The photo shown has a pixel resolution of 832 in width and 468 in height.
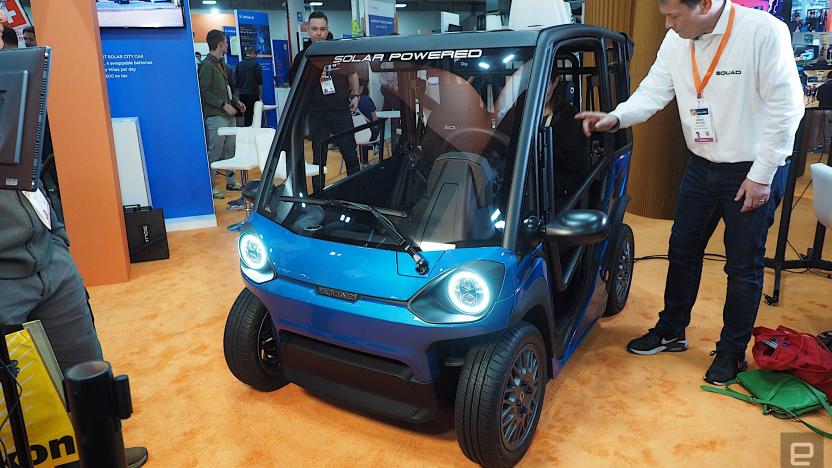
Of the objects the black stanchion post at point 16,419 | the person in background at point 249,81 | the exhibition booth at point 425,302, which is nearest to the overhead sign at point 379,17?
the person in background at point 249,81

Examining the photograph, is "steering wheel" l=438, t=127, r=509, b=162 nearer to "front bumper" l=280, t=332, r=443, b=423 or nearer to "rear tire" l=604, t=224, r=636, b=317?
"front bumper" l=280, t=332, r=443, b=423

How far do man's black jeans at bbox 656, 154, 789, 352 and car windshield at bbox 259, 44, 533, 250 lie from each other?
1067 mm

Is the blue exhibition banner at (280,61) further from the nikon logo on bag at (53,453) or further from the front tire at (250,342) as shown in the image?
the nikon logo on bag at (53,453)

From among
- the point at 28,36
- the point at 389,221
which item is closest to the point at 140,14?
the point at 28,36

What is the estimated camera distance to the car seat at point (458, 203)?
2107 mm

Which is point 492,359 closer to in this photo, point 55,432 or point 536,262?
point 536,262

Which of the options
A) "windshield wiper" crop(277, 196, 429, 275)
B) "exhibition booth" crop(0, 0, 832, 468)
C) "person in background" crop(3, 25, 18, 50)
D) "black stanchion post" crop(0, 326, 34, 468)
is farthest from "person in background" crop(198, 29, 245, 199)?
"black stanchion post" crop(0, 326, 34, 468)

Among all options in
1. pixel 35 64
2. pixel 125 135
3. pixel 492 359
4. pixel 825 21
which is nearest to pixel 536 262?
pixel 492 359

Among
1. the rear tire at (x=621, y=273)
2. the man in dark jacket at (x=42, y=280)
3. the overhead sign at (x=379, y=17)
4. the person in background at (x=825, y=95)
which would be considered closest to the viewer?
the man in dark jacket at (x=42, y=280)

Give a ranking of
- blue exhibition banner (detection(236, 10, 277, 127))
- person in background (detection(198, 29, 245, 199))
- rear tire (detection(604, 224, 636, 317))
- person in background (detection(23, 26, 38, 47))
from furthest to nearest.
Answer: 1. blue exhibition banner (detection(236, 10, 277, 127))
2. person in background (detection(23, 26, 38, 47))
3. person in background (detection(198, 29, 245, 199))
4. rear tire (detection(604, 224, 636, 317))

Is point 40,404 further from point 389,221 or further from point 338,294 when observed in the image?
point 389,221

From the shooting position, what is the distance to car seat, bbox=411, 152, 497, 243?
2.11 metres

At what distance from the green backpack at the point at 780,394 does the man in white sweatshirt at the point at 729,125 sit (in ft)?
0.26

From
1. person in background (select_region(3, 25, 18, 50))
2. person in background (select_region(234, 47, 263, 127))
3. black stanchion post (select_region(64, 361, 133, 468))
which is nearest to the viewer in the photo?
black stanchion post (select_region(64, 361, 133, 468))
